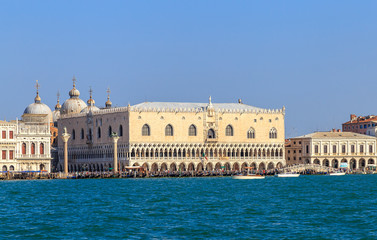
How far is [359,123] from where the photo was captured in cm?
15988

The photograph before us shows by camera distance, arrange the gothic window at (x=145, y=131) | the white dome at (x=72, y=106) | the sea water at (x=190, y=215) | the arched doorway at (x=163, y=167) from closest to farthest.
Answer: the sea water at (x=190, y=215) → the gothic window at (x=145, y=131) → the arched doorway at (x=163, y=167) → the white dome at (x=72, y=106)

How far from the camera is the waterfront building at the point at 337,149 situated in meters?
143

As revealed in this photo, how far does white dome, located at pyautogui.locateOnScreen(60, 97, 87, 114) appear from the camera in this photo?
153m

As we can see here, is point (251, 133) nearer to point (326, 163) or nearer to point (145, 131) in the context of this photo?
point (326, 163)

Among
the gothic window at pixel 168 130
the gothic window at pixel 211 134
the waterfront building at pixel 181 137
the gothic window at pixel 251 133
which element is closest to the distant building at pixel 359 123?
the waterfront building at pixel 181 137

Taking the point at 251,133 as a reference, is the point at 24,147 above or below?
below

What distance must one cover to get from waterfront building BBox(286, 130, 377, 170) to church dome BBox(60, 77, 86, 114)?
121 ft

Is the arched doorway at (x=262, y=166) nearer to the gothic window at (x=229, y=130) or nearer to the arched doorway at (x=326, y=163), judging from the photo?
the gothic window at (x=229, y=130)

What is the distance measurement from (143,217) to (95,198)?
18050 millimetres

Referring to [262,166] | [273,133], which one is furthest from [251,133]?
[262,166]

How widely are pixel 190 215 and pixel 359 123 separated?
110 meters

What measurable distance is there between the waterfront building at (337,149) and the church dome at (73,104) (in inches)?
1452

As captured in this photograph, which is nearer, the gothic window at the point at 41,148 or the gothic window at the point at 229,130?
the gothic window at the point at 41,148

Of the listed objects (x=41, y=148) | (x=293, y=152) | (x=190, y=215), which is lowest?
(x=190, y=215)
